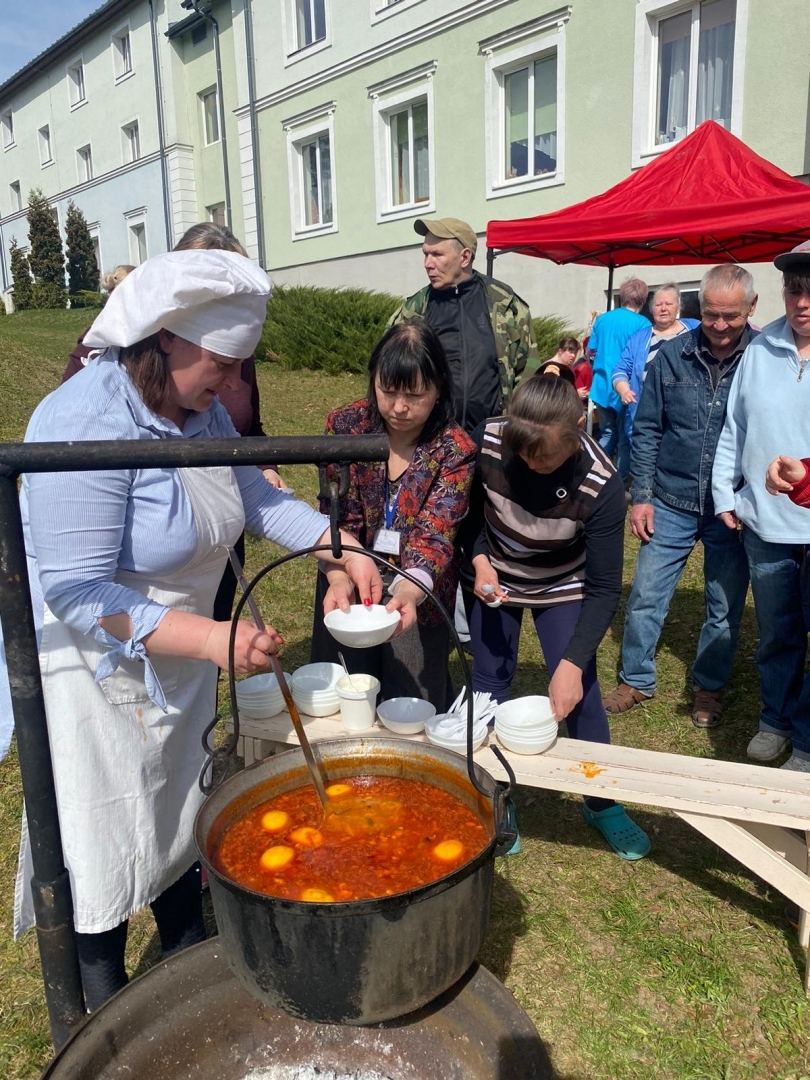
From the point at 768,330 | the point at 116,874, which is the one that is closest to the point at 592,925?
the point at 116,874

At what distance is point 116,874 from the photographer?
1.98 m

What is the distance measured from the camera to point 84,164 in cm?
2595

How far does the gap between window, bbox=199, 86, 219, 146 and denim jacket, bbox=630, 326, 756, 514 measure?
19860 mm

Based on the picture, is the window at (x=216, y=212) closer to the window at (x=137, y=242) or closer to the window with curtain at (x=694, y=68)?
the window at (x=137, y=242)

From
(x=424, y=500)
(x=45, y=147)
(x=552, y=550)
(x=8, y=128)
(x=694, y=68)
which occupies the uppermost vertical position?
(x=8, y=128)

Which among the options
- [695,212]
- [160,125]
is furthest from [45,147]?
[695,212]

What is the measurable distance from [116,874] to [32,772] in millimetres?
630

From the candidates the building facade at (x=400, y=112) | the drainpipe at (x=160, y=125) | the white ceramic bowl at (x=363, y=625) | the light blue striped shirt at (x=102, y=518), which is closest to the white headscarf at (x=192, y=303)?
the light blue striped shirt at (x=102, y=518)

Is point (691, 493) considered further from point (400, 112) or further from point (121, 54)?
point (121, 54)

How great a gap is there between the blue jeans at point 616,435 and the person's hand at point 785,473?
15.2 ft

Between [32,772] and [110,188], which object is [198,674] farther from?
[110,188]

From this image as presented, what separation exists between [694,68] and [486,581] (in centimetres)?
1063

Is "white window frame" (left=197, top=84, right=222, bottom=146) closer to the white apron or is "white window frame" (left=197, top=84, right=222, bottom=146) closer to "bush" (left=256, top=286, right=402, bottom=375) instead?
"bush" (left=256, top=286, right=402, bottom=375)

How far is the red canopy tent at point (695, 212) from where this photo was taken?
231 inches
